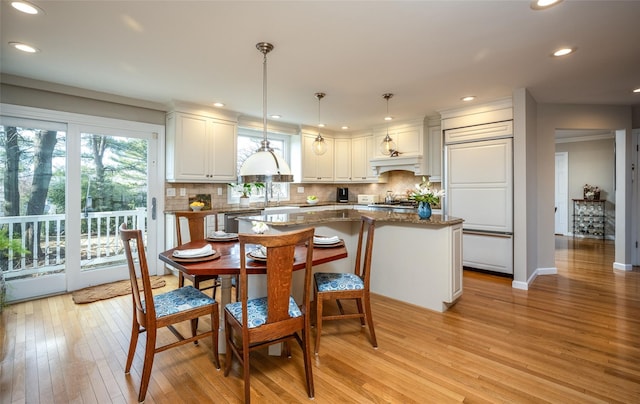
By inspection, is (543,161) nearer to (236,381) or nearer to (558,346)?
(558,346)

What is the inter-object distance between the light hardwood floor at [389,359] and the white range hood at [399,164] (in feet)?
8.13

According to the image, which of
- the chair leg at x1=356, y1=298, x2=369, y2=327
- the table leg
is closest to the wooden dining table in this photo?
the table leg

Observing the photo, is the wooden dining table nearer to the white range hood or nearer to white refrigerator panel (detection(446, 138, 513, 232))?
white refrigerator panel (detection(446, 138, 513, 232))

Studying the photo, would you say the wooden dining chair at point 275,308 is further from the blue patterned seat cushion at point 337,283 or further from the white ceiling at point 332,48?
the white ceiling at point 332,48

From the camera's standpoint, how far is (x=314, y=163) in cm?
598

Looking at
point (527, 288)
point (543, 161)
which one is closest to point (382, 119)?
point (543, 161)

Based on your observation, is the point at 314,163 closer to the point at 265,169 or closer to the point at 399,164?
the point at 399,164

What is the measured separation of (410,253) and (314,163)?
10.6 ft

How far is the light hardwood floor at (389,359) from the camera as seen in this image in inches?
73.1

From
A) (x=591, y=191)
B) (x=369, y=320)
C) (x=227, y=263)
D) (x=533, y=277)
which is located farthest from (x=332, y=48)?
(x=591, y=191)

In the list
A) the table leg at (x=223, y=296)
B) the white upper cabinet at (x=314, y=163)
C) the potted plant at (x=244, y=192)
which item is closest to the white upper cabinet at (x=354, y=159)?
the white upper cabinet at (x=314, y=163)

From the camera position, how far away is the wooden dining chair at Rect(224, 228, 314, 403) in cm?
169

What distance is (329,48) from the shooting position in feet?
8.62

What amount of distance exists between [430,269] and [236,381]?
2.06m
